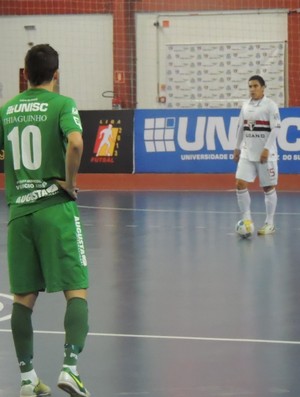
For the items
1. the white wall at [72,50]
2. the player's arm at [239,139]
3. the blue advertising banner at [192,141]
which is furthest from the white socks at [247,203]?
the white wall at [72,50]

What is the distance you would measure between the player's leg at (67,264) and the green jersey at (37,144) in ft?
0.29

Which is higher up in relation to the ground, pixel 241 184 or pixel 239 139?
pixel 239 139

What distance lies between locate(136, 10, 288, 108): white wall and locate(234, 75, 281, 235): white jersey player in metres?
11.8

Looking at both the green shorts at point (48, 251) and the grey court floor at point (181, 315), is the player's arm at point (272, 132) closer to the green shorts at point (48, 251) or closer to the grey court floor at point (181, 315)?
the grey court floor at point (181, 315)

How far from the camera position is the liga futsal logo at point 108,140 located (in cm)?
1947

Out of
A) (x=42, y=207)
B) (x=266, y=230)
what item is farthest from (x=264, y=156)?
(x=42, y=207)

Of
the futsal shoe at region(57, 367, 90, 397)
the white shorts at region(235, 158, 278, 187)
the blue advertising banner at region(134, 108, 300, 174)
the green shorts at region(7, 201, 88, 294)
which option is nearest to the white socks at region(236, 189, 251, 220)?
the white shorts at region(235, 158, 278, 187)

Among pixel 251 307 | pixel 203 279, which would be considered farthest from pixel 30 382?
pixel 203 279

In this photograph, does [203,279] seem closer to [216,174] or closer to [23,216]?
[23,216]

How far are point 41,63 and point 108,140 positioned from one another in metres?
14.3

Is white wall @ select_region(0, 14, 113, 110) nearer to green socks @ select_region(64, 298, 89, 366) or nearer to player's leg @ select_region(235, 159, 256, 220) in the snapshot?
player's leg @ select_region(235, 159, 256, 220)

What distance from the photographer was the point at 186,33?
2442 cm

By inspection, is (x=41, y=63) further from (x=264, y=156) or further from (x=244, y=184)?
(x=244, y=184)

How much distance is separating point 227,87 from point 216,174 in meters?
5.37
